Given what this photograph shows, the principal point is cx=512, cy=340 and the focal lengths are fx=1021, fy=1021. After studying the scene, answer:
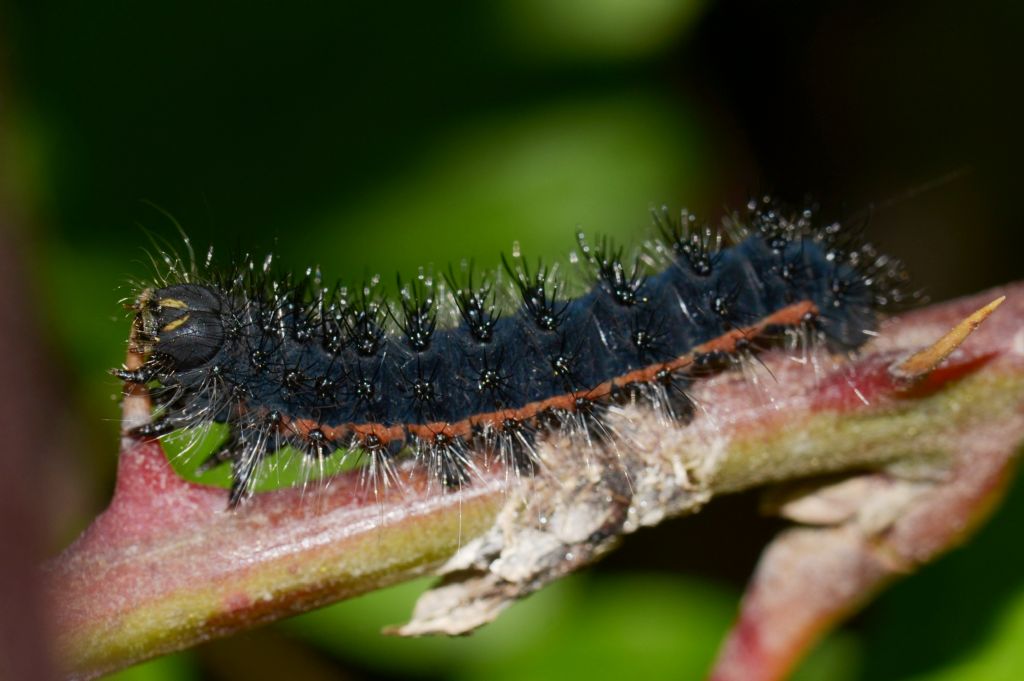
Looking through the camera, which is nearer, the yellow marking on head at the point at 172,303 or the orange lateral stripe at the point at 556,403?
the yellow marking on head at the point at 172,303

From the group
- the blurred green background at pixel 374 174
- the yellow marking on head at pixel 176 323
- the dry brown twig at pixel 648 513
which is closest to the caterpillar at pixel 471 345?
the yellow marking on head at pixel 176 323

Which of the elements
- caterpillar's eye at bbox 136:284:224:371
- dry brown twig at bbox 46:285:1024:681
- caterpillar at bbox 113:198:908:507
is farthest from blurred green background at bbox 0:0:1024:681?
caterpillar's eye at bbox 136:284:224:371

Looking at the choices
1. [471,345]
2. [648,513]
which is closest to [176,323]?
[471,345]

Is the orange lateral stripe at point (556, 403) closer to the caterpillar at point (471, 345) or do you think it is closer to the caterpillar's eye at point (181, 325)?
the caterpillar at point (471, 345)

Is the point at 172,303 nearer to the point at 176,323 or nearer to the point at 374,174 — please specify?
the point at 176,323

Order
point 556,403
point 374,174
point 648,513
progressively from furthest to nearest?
1. point 374,174
2. point 556,403
3. point 648,513

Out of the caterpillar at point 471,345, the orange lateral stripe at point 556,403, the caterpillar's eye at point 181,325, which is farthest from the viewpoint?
the orange lateral stripe at point 556,403

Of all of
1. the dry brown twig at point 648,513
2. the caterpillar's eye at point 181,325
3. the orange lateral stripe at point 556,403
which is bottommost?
the dry brown twig at point 648,513
